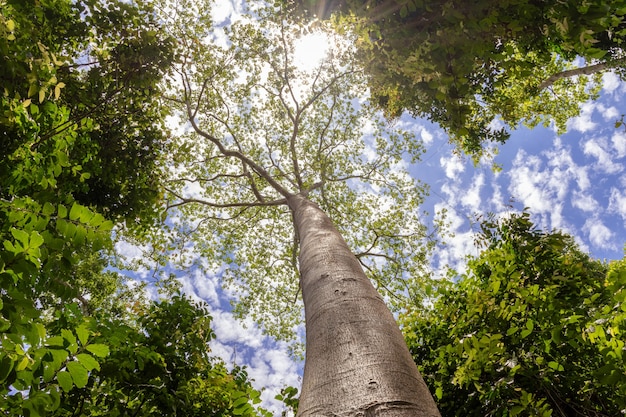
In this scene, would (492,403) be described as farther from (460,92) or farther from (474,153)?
(474,153)

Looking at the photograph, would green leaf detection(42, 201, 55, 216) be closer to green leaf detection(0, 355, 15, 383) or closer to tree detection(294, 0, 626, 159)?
green leaf detection(0, 355, 15, 383)

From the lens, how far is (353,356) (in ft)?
5.41

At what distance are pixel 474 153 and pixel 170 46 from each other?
6104mm

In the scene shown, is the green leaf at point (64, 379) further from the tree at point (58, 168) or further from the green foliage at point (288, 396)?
the green foliage at point (288, 396)

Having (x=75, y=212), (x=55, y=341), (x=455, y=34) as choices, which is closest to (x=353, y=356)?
(x=55, y=341)

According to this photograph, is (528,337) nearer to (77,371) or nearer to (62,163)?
(77,371)

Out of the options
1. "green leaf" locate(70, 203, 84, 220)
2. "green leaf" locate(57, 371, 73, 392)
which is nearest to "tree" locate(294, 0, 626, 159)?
"green leaf" locate(70, 203, 84, 220)

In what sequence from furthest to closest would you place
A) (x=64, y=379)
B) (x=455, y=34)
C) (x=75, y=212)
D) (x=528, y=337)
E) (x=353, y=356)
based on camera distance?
(x=528, y=337), (x=455, y=34), (x=353, y=356), (x=75, y=212), (x=64, y=379)

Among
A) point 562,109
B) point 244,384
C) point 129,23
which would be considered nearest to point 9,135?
point 129,23

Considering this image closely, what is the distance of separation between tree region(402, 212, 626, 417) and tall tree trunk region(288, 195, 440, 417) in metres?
0.86

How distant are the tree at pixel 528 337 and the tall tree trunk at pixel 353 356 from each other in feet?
2.83

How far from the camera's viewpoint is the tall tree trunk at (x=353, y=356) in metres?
1.40

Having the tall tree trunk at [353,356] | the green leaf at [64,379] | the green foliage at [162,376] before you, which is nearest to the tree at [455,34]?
the tall tree trunk at [353,356]

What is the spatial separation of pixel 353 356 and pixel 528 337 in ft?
6.76
